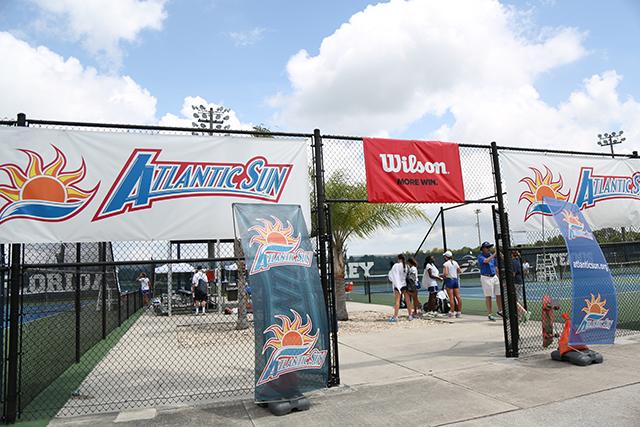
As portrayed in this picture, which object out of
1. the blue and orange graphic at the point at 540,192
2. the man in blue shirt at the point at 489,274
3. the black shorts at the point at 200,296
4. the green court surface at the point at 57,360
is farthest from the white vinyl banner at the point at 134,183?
the black shorts at the point at 200,296

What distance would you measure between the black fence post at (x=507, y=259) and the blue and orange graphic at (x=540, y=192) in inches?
19.0

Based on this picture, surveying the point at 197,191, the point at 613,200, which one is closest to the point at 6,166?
the point at 197,191

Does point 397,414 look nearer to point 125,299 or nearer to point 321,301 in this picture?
point 321,301

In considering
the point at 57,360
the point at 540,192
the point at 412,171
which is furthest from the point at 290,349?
the point at 540,192

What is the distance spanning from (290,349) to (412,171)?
318 cm

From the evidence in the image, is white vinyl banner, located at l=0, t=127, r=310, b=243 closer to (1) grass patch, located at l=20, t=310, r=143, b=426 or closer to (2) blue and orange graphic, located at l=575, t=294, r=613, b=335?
(1) grass patch, located at l=20, t=310, r=143, b=426

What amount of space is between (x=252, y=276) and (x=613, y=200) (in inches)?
280

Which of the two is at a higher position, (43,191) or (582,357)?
(43,191)

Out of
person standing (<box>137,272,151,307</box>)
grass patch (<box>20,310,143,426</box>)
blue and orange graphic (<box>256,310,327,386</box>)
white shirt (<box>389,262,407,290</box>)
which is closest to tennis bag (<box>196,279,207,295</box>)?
person standing (<box>137,272,151,307</box>)

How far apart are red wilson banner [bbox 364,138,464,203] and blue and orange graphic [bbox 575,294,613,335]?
2311 millimetres

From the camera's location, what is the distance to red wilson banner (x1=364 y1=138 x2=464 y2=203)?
616 cm

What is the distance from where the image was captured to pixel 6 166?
15.7 ft

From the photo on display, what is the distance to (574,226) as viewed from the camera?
6.48m

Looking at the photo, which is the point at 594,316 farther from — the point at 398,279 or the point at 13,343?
the point at 13,343
